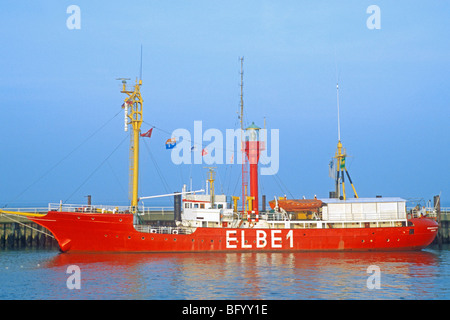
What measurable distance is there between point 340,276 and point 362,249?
38.0ft

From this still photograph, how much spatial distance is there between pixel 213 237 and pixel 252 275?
9.89 meters

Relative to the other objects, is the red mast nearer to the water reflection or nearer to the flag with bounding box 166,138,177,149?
the water reflection

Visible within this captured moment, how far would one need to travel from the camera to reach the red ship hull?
3881 centimetres

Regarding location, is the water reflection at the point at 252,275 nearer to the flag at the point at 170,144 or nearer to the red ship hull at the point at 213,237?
the red ship hull at the point at 213,237

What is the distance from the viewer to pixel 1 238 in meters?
46.1

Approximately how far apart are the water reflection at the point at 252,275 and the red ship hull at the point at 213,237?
0.76m

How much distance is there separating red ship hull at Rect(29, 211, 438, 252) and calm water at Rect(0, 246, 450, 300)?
0.91 metres

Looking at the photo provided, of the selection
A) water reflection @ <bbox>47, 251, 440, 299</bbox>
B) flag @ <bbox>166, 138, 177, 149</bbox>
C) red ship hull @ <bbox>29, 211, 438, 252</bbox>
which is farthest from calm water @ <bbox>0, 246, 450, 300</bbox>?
flag @ <bbox>166, 138, 177, 149</bbox>

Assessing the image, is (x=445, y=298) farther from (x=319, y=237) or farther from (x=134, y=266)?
(x=134, y=266)

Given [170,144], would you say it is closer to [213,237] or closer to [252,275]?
[213,237]

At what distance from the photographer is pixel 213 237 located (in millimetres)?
39625

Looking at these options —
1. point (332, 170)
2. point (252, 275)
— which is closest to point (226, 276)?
point (252, 275)
